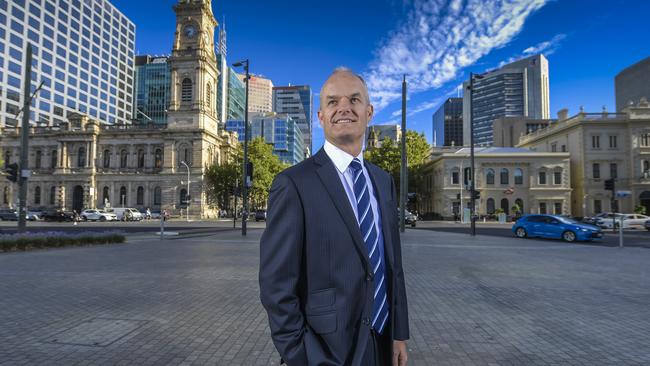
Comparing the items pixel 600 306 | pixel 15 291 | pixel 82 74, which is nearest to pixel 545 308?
pixel 600 306

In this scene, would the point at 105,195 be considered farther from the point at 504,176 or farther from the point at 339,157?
the point at 339,157

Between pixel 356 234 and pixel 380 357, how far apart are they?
2.33ft

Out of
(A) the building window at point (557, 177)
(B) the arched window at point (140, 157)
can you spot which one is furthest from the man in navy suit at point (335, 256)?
(B) the arched window at point (140, 157)

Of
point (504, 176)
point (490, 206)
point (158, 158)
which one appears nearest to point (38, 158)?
point (158, 158)

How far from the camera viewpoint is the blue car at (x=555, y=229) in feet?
62.0

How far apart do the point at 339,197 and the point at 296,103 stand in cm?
17423

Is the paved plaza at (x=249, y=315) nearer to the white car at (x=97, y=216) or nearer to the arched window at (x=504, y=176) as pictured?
the white car at (x=97, y=216)

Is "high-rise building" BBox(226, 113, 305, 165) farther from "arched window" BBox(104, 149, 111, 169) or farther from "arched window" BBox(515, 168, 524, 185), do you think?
"arched window" BBox(515, 168, 524, 185)

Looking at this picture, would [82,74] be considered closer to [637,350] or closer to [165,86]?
[165,86]

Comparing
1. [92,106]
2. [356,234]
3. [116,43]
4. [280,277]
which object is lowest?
[280,277]

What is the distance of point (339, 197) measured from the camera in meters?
1.81

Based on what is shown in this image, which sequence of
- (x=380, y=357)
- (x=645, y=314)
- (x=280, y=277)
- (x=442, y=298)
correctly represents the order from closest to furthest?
(x=280, y=277) → (x=380, y=357) → (x=645, y=314) → (x=442, y=298)

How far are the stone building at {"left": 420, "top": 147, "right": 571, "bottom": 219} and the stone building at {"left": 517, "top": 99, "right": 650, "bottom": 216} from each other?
81.0 inches

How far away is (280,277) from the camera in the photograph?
168 centimetres
